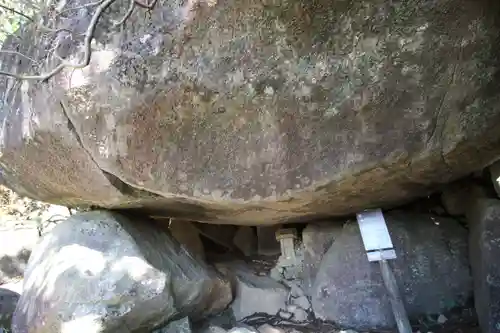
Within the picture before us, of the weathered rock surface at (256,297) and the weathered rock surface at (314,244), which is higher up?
the weathered rock surface at (314,244)

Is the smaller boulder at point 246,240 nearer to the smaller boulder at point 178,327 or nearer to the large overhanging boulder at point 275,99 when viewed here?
the smaller boulder at point 178,327

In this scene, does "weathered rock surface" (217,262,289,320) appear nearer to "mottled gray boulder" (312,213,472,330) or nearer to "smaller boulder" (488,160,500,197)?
"mottled gray boulder" (312,213,472,330)

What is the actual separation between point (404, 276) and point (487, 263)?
1.64 ft

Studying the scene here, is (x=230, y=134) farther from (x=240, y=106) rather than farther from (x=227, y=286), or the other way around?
(x=227, y=286)

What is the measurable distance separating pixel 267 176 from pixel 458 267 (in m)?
1.30

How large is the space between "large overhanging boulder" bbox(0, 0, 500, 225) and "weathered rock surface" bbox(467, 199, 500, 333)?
246 mm

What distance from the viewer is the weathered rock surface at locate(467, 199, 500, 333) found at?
2428mm

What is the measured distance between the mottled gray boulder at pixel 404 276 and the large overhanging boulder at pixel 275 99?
1.42 feet

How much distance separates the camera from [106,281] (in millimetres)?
2602

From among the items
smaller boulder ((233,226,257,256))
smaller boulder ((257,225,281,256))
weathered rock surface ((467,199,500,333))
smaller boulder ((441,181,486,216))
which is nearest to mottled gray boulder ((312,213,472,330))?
smaller boulder ((441,181,486,216))

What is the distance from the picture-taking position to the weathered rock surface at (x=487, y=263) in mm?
2428

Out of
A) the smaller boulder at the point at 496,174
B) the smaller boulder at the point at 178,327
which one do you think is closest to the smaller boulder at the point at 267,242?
the smaller boulder at the point at 178,327

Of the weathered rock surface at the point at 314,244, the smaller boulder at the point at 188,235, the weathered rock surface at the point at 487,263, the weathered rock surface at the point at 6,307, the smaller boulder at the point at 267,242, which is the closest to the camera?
the weathered rock surface at the point at 487,263

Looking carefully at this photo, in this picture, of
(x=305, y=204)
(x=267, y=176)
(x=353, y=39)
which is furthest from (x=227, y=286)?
(x=353, y=39)
